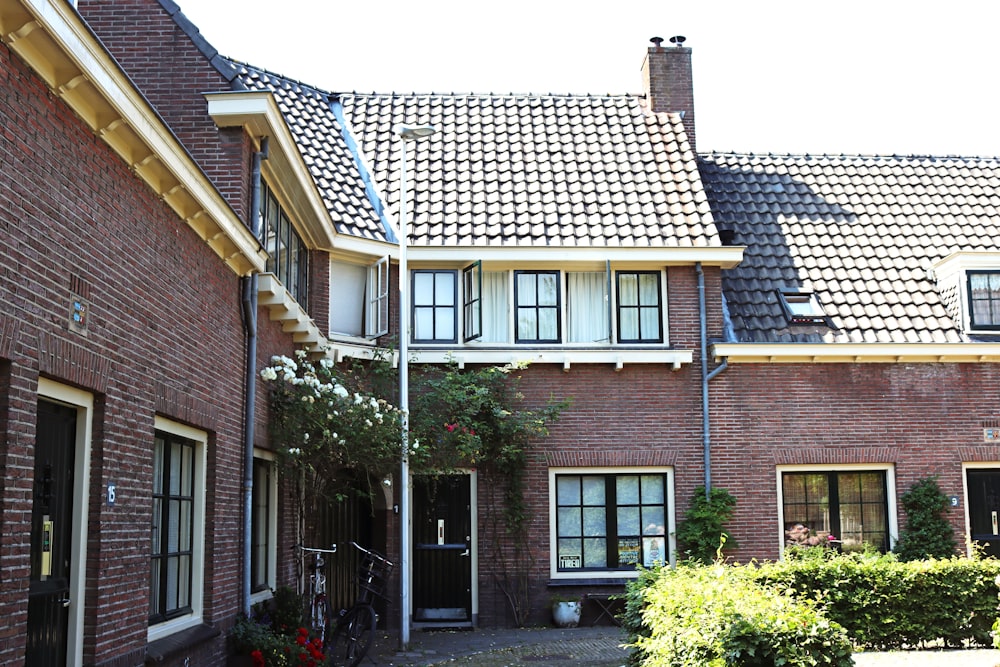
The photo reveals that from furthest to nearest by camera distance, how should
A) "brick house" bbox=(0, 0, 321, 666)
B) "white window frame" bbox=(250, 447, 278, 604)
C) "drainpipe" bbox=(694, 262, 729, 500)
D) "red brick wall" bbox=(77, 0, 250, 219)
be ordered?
"drainpipe" bbox=(694, 262, 729, 500) < "white window frame" bbox=(250, 447, 278, 604) < "red brick wall" bbox=(77, 0, 250, 219) < "brick house" bbox=(0, 0, 321, 666)

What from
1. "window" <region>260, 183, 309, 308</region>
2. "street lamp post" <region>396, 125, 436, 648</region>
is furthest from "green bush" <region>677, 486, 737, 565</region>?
"window" <region>260, 183, 309, 308</region>

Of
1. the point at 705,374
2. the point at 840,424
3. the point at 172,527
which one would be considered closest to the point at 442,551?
the point at 705,374

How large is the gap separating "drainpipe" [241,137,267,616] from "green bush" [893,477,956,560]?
11234 millimetres

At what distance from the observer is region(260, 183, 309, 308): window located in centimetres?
1314

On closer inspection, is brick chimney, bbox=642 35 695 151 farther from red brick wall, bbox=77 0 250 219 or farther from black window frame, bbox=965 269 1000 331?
red brick wall, bbox=77 0 250 219

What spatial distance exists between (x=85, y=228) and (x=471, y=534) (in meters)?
11.6

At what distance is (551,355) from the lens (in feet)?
59.0

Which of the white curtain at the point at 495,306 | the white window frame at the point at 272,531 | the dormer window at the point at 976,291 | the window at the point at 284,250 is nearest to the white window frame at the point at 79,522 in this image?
→ the window at the point at 284,250

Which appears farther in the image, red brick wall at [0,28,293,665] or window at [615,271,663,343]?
window at [615,271,663,343]

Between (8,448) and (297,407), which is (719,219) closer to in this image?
(297,407)

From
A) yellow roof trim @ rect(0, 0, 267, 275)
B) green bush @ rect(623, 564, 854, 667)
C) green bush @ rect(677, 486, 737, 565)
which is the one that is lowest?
green bush @ rect(623, 564, 854, 667)

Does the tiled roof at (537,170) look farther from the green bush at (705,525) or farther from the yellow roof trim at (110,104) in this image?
the yellow roof trim at (110,104)

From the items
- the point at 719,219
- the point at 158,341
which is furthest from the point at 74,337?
the point at 719,219

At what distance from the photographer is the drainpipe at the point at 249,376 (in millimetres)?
11969
